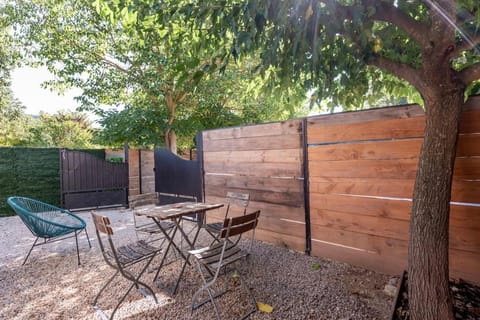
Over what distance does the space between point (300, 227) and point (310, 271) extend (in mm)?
631

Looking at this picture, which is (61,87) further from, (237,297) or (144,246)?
(237,297)

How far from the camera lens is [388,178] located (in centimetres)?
262

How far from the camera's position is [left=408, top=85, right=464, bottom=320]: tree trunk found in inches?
63.3

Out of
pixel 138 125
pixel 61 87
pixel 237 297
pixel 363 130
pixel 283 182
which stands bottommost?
pixel 237 297

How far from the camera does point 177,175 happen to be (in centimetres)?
525

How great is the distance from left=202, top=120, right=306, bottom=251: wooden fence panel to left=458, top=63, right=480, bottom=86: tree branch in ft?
5.87

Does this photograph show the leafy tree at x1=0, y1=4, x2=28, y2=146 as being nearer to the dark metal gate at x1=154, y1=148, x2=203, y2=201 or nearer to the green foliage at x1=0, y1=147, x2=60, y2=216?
the green foliage at x1=0, y1=147, x2=60, y2=216

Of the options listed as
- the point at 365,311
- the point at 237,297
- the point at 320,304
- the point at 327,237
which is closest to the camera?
the point at 365,311

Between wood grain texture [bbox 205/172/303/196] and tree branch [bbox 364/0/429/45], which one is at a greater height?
tree branch [bbox 364/0/429/45]

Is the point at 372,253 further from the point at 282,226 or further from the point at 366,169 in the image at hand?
the point at 282,226

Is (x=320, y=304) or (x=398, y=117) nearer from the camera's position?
(x=320, y=304)

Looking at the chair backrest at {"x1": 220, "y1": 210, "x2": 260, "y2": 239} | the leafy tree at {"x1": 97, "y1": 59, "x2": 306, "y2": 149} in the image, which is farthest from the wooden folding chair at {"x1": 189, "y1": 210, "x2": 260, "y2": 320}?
the leafy tree at {"x1": 97, "y1": 59, "x2": 306, "y2": 149}

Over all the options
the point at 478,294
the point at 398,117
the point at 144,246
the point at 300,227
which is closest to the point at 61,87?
the point at 144,246

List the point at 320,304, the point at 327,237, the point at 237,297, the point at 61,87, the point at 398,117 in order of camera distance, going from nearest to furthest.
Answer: the point at 320,304
the point at 237,297
the point at 398,117
the point at 327,237
the point at 61,87
